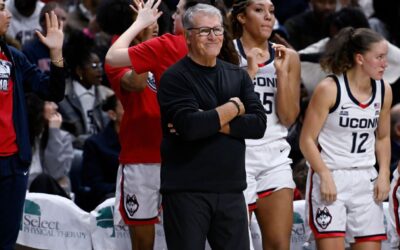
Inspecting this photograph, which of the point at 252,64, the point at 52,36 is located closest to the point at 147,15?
the point at 52,36

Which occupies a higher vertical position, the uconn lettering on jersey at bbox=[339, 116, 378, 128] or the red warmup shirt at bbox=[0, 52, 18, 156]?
the red warmup shirt at bbox=[0, 52, 18, 156]

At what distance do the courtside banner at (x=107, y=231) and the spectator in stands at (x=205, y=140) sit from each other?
1616 mm

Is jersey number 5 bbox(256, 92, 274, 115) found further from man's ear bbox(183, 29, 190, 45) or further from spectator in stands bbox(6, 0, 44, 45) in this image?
spectator in stands bbox(6, 0, 44, 45)

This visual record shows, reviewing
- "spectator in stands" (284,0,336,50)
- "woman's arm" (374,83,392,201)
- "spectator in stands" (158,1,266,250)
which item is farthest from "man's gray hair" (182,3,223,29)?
"spectator in stands" (284,0,336,50)

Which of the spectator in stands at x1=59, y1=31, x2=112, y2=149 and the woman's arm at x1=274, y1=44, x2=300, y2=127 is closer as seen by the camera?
the woman's arm at x1=274, y1=44, x2=300, y2=127

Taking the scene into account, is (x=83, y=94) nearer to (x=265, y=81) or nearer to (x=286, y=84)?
(x=265, y=81)

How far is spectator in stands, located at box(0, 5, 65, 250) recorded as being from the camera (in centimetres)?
623

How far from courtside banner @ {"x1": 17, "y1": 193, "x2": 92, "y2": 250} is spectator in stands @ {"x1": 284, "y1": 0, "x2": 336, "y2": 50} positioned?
3.82m

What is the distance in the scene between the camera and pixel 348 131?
667 cm

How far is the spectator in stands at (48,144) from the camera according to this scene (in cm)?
844

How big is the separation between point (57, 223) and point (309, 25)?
4203 millimetres

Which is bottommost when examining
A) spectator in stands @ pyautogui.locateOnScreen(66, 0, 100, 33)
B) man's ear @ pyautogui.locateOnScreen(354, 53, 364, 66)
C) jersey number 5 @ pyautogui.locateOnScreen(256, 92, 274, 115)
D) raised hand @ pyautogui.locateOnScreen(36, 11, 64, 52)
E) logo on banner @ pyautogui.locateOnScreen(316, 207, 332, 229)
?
logo on banner @ pyautogui.locateOnScreen(316, 207, 332, 229)

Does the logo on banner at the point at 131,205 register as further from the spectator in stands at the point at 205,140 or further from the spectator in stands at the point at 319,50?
the spectator in stands at the point at 319,50

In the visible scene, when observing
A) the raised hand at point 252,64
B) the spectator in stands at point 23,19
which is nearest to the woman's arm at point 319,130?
the raised hand at point 252,64
